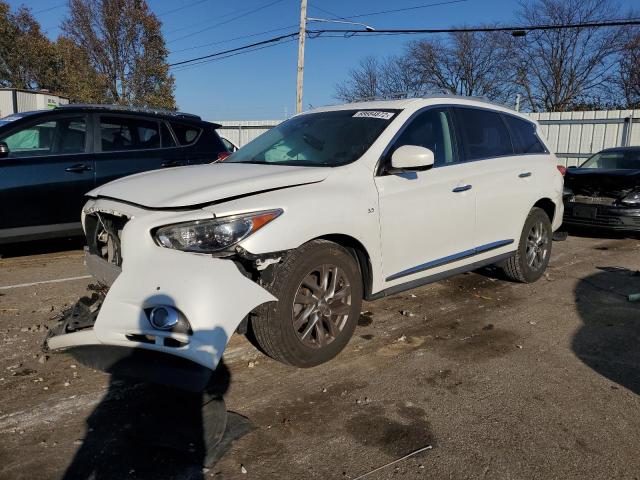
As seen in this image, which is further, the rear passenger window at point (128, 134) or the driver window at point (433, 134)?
the rear passenger window at point (128, 134)

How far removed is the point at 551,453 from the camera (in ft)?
8.80

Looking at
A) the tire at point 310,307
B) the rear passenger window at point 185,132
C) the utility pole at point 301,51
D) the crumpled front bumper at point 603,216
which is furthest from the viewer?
the utility pole at point 301,51

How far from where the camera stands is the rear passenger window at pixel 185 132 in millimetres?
7242

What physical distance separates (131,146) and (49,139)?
95 cm

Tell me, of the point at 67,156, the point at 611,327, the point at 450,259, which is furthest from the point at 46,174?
→ the point at 611,327

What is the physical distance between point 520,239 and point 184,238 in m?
3.73

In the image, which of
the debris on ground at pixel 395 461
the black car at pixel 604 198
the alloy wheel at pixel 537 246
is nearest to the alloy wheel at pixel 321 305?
the debris on ground at pixel 395 461

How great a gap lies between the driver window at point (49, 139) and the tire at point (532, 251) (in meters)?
5.10

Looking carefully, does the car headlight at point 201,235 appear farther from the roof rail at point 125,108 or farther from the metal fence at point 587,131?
the metal fence at point 587,131

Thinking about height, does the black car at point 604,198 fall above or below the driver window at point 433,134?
below

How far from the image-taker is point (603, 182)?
870 cm

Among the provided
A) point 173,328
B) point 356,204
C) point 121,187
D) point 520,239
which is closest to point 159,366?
point 173,328

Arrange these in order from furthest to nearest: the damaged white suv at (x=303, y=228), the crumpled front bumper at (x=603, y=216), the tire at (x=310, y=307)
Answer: the crumpled front bumper at (x=603, y=216), the tire at (x=310, y=307), the damaged white suv at (x=303, y=228)

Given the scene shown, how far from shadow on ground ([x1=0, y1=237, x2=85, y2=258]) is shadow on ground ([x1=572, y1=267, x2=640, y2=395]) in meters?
6.37
